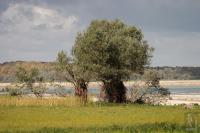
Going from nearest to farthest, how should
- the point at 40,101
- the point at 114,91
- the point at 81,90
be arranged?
the point at 40,101 → the point at 81,90 → the point at 114,91

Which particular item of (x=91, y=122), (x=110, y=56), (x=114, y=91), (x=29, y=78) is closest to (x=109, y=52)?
(x=110, y=56)

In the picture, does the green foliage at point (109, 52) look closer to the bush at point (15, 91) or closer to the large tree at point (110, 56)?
the large tree at point (110, 56)

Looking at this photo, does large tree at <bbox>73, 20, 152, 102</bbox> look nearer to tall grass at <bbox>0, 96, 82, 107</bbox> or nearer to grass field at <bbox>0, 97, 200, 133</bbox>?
tall grass at <bbox>0, 96, 82, 107</bbox>

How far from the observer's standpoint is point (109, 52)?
65.4 meters

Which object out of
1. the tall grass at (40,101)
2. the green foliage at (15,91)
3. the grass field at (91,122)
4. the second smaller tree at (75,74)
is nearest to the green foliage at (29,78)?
the green foliage at (15,91)

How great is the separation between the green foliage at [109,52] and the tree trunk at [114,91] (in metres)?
1.28

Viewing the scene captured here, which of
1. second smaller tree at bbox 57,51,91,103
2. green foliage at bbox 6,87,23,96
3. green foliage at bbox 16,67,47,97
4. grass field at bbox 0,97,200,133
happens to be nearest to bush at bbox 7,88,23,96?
green foliage at bbox 6,87,23,96

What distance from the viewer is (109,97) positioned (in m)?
66.2

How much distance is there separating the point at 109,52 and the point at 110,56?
482 mm

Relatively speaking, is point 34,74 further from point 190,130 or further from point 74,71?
point 190,130

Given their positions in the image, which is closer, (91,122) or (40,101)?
(91,122)

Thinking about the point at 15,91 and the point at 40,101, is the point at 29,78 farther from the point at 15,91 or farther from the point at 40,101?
the point at 40,101

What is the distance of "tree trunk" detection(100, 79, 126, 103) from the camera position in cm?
6569

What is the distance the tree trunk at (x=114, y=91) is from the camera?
2586 inches
